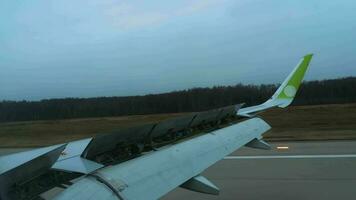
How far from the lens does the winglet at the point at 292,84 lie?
8.62m

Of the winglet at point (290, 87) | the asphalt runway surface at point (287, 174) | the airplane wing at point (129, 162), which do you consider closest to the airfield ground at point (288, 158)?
the asphalt runway surface at point (287, 174)

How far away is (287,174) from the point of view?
10109mm

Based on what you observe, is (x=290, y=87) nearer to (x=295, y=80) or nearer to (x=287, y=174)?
(x=295, y=80)

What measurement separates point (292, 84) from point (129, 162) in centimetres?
510

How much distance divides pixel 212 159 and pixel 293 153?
8.24 m

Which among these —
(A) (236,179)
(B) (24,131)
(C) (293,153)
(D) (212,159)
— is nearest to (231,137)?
(D) (212,159)

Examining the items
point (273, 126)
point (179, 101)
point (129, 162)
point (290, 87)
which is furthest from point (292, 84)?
point (179, 101)

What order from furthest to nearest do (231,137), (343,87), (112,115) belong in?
(343,87) → (112,115) → (231,137)

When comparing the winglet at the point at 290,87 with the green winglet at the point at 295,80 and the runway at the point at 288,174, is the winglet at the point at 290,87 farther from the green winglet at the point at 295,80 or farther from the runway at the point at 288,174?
the runway at the point at 288,174

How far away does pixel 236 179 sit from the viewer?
980cm

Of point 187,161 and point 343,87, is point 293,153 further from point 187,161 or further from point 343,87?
point 343,87

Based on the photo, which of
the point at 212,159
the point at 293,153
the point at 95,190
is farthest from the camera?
the point at 293,153

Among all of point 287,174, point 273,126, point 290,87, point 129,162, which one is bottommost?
point 287,174

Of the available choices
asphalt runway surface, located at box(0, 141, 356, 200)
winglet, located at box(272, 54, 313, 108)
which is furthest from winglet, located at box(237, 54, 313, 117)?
asphalt runway surface, located at box(0, 141, 356, 200)
